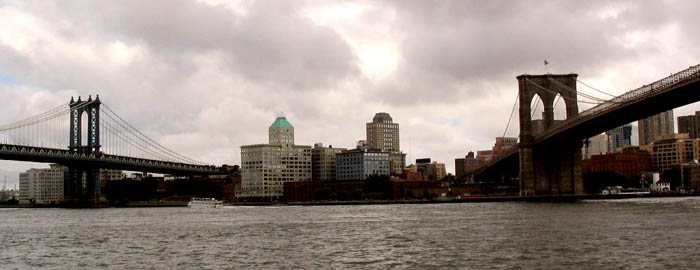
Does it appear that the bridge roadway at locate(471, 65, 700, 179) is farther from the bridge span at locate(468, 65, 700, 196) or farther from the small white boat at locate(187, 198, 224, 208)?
the small white boat at locate(187, 198, 224, 208)

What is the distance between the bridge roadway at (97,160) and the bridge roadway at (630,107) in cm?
5043

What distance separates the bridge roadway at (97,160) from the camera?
3568 inches

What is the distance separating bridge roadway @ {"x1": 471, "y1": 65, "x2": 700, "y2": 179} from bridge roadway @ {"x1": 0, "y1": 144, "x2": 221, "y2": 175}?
50.4 m

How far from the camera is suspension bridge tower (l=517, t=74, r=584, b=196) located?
83.1 m

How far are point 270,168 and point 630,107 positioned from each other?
9900cm

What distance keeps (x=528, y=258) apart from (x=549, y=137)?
53.3 m

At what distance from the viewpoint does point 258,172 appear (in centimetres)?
15338

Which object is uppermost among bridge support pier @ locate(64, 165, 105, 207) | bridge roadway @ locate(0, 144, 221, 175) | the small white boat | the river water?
bridge roadway @ locate(0, 144, 221, 175)

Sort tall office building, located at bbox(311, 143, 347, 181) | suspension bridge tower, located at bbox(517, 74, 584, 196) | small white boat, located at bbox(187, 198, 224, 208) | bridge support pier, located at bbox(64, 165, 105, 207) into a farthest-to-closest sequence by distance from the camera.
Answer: tall office building, located at bbox(311, 143, 347, 181) < bridge support pier, located at bbox(64, 165, 105, 207) < small white boat, located at bbox(187, 198, 224, 208) < suspension bridge tower, located at bbox(517, 74, 584, 196)

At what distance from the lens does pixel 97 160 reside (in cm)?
10412

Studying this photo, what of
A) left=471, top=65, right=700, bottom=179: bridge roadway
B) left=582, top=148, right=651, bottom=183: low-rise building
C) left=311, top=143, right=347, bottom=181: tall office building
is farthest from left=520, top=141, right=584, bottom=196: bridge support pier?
left=311, top=143, right=347, bottom=181: tall office building

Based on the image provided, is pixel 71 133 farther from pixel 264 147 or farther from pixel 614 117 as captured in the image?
pixel 614 117

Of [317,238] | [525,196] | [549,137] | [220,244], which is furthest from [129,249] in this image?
[525,196]

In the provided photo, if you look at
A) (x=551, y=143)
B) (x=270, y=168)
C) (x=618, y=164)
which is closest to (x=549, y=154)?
(x=551, y=143)
